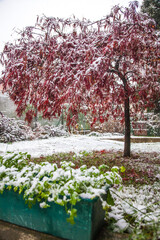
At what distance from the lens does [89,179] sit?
1.40 meters

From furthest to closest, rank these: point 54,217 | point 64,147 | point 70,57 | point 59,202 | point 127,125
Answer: point 64,147
point 127,125
point 70,57
point 54,217
point 59,202

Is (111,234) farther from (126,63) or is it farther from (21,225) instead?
(126,63)

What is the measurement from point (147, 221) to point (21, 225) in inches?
39.7

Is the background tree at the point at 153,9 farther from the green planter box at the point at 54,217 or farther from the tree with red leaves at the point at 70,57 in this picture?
the green planter box at the point at 54,217

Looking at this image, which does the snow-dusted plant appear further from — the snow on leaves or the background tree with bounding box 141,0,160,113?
the background tree with bounding box 141,0,160,113

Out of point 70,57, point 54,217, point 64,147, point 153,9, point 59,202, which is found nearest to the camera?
point 59,202

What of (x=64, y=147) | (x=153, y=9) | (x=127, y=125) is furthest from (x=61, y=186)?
(x=153, y=9)

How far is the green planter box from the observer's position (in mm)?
1226

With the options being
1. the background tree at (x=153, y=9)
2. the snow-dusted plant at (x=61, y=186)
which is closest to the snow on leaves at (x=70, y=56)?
the snow-dusted plant at (x=61, y=186)

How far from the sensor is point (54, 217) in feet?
4.33

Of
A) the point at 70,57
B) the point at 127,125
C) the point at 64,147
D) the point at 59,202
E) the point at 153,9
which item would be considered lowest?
Answer: the point at 64,147

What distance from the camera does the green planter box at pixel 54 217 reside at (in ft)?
4.02

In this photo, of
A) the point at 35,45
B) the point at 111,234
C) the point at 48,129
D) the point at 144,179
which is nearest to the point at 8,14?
the point at 48,129

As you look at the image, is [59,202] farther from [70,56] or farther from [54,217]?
[70,56]
